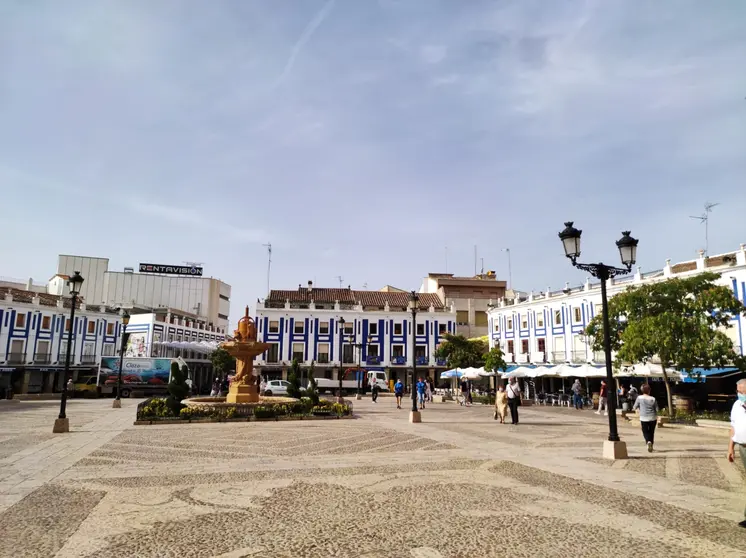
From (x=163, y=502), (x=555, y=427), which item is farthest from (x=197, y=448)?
(x=555, y=427)

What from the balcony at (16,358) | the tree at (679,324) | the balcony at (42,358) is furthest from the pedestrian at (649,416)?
the balcony at (42,358)

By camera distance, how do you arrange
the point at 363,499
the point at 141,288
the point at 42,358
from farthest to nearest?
1. the point at 141,288
2. the point at 42,358
3. the point at 363,499

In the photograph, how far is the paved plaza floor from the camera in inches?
207

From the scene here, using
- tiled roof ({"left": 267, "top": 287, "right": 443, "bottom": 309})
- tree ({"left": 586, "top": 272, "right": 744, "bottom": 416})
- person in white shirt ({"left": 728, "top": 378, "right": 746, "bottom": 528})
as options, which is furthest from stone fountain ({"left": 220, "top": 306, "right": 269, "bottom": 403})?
tiled roof ({"left": 267, "top": 287, "right": 443, "bottom": 309})

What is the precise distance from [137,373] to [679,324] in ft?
124

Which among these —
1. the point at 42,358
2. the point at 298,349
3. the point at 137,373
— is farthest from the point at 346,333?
the point at 42,358

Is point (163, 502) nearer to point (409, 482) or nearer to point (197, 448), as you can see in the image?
point (409, 482)

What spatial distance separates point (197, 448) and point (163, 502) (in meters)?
5.26

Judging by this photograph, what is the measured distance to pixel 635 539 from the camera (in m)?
5.44

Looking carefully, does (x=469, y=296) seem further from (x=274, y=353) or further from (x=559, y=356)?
(x=274, y=353)

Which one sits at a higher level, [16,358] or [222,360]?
[222,360]

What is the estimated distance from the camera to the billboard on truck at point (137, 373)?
41.1 meters

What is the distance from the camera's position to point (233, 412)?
18.5 meters

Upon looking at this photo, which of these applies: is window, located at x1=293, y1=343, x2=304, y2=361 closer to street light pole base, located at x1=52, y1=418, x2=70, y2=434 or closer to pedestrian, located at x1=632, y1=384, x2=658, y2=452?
street light pole base, located at x1=52, y1=418, x2=70, y2=434
